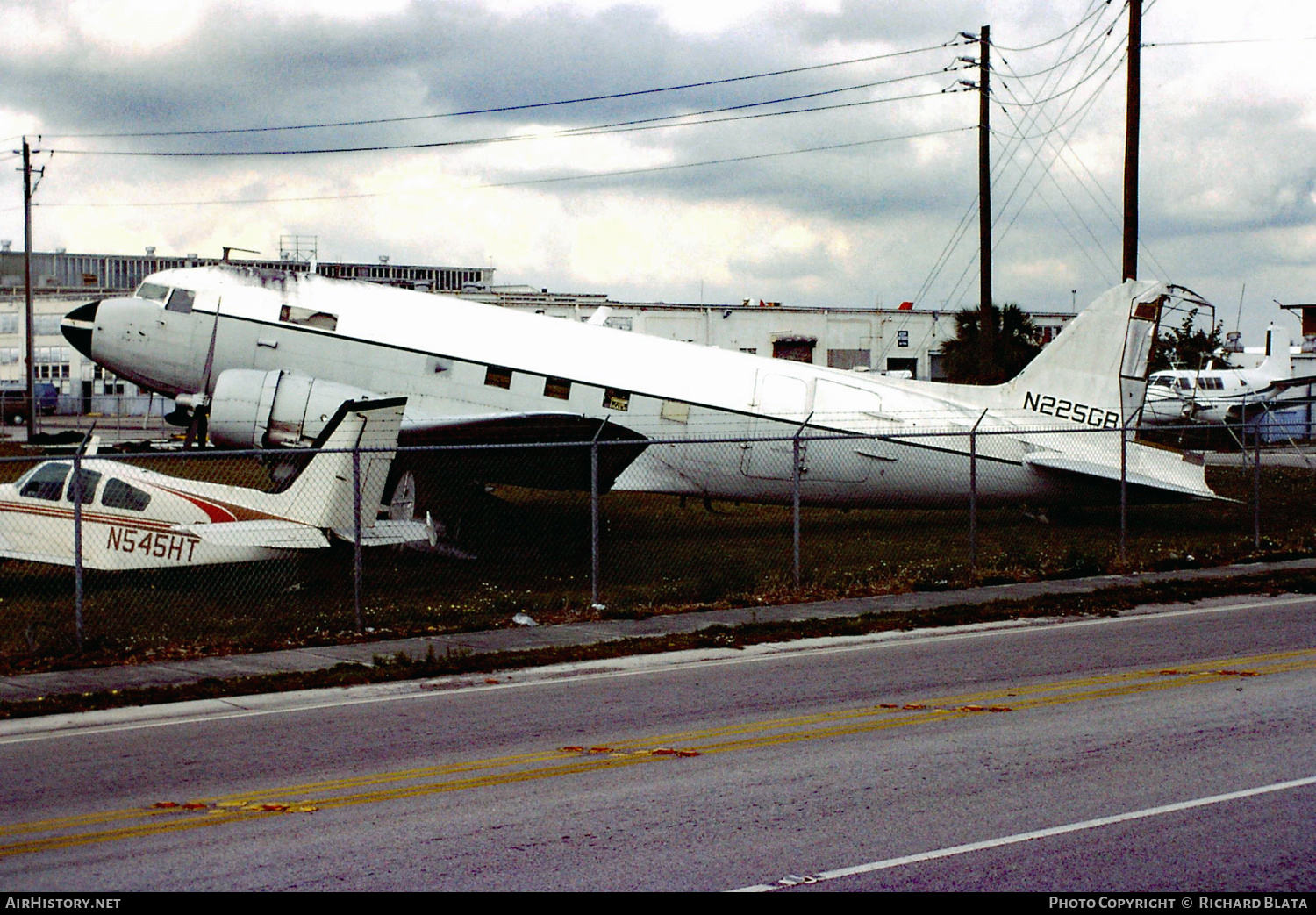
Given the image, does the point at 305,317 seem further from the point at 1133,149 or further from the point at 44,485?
the point at 1133,149

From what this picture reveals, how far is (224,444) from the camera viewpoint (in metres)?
22.1

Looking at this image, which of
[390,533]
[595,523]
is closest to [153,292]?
[390,533]

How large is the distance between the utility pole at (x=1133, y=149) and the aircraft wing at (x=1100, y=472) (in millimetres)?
9764

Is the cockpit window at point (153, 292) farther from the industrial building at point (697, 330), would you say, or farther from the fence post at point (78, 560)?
the industrial building at point (697, 330)

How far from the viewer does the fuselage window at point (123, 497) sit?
16.4 metres

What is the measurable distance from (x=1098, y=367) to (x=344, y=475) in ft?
47.6

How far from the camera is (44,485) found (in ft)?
54.5

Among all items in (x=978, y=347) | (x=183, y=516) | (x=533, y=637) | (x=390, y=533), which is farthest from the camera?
(x=978, y=347)

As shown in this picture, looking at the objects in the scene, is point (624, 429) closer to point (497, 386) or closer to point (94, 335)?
point (497, 386)

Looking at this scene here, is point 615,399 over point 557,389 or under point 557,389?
under

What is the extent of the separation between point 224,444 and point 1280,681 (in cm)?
1695

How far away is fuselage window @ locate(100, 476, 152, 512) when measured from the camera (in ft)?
53.7

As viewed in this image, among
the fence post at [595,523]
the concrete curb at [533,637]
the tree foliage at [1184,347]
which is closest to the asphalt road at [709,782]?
the concrete curb at [533,637]

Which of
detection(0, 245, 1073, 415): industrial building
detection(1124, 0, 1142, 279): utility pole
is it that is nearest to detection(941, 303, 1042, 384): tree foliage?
detection(0, 245, 1073, 415): industrial building
